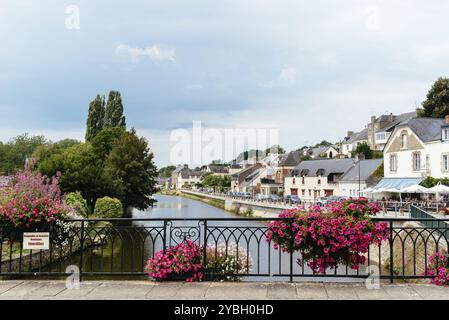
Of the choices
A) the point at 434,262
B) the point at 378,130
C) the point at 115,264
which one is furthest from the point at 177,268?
the point at 378,130

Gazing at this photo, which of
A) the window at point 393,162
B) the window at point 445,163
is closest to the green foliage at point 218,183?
the window at point 393,162

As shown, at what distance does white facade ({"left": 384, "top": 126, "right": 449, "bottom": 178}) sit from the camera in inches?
1291

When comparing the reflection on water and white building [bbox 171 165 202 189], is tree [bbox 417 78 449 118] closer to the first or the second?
the reflection on water

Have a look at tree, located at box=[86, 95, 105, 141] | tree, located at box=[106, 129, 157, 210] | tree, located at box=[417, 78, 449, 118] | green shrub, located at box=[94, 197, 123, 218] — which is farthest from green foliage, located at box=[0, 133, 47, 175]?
tree, located at box=[417, 78, 449, 118]

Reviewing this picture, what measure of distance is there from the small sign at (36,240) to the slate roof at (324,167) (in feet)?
164

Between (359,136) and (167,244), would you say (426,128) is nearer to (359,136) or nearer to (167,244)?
(167,244)

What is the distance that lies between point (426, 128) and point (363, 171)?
12.0 metres

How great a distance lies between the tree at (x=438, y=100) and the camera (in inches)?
2072

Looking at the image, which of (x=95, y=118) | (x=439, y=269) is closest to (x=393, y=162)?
(x=439, y=269)

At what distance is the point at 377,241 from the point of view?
6262 millimetres

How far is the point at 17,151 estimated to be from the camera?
259 feet

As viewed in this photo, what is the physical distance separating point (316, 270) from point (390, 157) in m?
37.6
